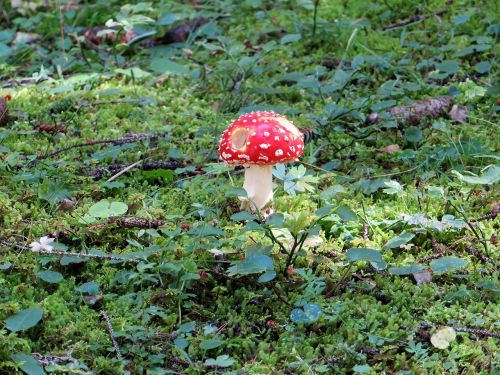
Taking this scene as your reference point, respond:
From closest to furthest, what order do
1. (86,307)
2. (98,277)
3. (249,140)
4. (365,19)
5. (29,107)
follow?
(86,307) < (98,277) < (249,140) < (29,107) < (365,19)

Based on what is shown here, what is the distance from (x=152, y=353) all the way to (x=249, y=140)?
116 cm

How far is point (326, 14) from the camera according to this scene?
6.39 m

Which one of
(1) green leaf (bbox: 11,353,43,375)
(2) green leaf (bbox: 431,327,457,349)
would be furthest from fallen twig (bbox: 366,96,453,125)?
(1) green leaf (bbox: 11,353,43,375)

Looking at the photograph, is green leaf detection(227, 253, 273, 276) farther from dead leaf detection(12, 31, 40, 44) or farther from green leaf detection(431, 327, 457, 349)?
dead leaf detection(12, 31, 40, 44)

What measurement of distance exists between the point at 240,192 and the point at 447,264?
3.09 feet

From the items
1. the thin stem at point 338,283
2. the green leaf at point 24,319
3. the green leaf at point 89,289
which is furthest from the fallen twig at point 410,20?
the green leaf at point 24,319

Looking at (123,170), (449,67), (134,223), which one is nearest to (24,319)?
(134,223)

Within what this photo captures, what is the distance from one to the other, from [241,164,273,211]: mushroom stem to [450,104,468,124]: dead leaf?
1.63m

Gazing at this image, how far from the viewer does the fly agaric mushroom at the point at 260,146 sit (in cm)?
357

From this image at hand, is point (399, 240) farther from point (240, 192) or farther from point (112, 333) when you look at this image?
point (112, 333)

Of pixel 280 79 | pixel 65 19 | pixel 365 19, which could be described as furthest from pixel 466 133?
pixel 65 19

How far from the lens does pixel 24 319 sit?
2844mm

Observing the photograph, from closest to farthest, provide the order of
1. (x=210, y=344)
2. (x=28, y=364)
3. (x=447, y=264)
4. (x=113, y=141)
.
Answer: (x=28, y=364), (x=210, y=344), (x=447, y=264), (x=113, y=141)

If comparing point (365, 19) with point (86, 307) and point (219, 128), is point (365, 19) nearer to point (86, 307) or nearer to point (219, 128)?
point (219, 128)
